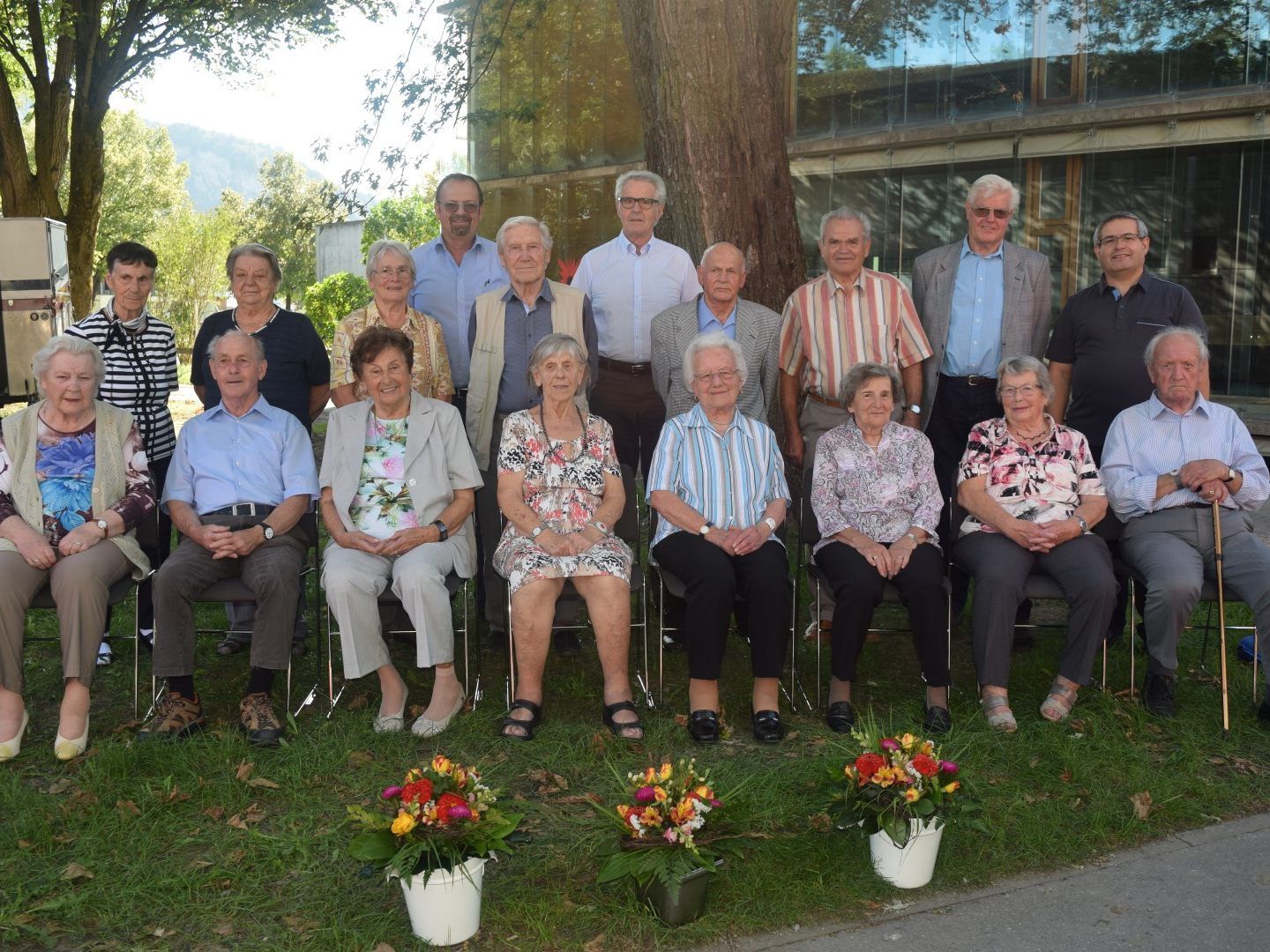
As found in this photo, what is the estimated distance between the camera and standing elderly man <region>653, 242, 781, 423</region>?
500cm

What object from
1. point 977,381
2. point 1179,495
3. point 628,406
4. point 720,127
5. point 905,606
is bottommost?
point 905,606

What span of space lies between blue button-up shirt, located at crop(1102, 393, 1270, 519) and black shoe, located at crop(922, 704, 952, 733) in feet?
3.86

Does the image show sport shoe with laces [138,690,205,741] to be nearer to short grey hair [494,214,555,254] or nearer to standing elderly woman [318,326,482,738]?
standing elderly woman [318,326,482,738]

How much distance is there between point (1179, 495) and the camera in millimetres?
4660

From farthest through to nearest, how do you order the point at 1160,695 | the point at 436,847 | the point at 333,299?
1. the point at 333,299
2. the point at 1160,695
3. the point at 436,847

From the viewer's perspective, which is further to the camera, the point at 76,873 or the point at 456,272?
the point at 456,272

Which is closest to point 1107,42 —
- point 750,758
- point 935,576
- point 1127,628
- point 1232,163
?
point 1232,163

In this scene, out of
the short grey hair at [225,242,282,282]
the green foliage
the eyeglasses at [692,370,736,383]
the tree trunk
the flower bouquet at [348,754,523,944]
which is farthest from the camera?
the green foliage

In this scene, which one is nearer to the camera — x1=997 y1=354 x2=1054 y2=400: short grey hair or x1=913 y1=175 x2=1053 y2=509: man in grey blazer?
x1=997 y1=354 x2=1054 y2=400: short grey hair

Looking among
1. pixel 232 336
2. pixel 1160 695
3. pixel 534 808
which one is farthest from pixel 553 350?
pixel 1160 695

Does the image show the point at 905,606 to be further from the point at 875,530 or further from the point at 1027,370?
the point at 1027,370

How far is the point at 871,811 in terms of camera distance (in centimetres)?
322

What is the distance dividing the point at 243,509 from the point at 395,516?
61cm

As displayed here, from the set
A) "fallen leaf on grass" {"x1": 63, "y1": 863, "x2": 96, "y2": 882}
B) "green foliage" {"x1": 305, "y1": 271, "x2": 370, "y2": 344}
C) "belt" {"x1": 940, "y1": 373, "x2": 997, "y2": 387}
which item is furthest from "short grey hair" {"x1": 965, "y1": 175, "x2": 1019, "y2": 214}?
"green foliage" {"x1": 305, "y1": 271, "x2": 370, "y2": 344}
